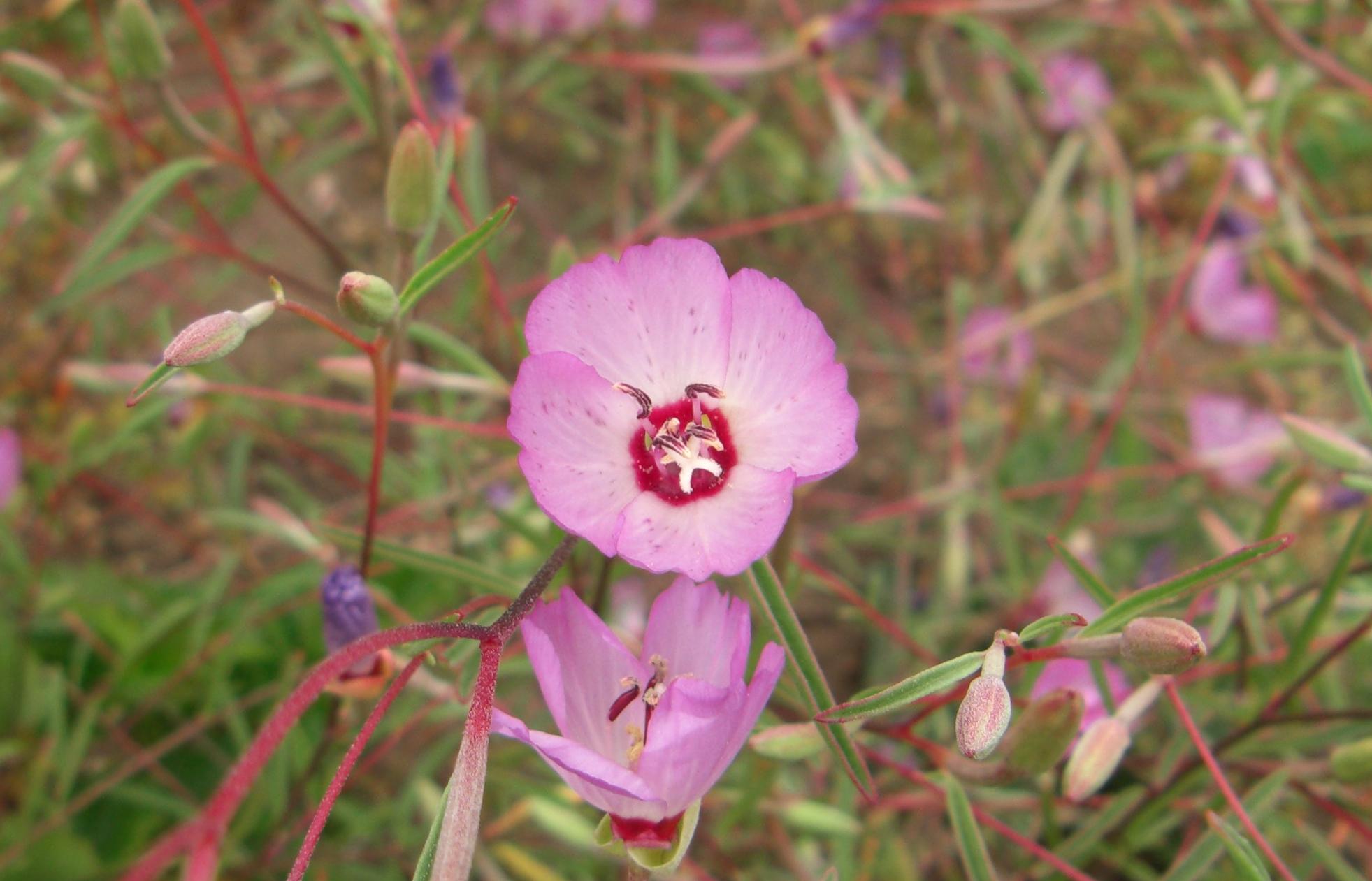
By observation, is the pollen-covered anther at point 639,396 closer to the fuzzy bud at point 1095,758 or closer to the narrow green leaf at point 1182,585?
the narrow green leaf at point 1182,585

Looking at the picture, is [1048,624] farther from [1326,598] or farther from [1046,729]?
[1326,598]

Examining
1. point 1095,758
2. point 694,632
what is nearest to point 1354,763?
point 1095,758

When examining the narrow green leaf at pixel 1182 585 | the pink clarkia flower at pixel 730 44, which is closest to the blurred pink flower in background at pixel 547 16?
the pink clarkia flower at pixel 730 44

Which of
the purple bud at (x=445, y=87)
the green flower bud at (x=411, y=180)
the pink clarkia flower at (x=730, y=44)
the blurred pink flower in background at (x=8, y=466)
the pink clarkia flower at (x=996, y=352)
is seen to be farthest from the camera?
the pink clarkia flower at (x=730, y=44)

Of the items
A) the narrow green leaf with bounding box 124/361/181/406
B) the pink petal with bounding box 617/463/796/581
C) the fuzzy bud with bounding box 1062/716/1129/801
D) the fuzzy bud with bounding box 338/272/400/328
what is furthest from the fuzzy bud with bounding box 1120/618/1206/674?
the narrow green leaf with bounding box 124/361/181/406

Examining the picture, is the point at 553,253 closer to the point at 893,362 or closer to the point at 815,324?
the point at 815,324

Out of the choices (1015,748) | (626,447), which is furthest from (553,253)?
(1015,748)
